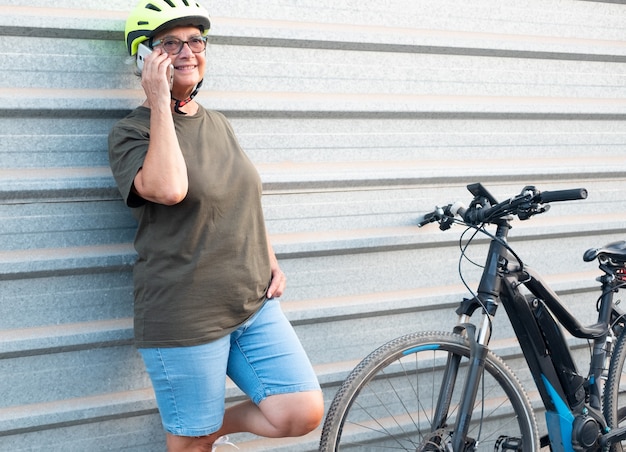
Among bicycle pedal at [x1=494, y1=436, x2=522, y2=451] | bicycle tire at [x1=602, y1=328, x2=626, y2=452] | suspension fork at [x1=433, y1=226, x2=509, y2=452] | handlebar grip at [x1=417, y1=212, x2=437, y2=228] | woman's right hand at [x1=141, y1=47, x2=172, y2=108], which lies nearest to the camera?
woman's right hand at [x1=141, y1=47, x2=172, y2=108]

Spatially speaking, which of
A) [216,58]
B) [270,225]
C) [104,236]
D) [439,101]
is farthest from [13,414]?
[439,101]

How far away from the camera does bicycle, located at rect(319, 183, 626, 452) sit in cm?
322

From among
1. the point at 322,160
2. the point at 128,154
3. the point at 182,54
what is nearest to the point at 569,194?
the point at 322,160

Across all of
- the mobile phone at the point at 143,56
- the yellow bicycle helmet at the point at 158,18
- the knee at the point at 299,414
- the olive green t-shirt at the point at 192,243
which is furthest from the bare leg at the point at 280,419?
the yellow bicycle helmet at the point at 158,18

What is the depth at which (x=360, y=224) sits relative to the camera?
12.3 feet

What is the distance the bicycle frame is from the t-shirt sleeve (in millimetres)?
1435

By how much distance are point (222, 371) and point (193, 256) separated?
45 cm

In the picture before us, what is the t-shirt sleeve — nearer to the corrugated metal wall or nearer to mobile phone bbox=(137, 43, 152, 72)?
mobile phone bbox=(137, 43, 152, 72)

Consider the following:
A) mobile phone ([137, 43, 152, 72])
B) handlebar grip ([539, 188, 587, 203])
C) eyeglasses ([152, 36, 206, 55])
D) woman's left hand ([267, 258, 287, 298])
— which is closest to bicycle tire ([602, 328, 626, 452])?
handlebar grip ([539, 188, 587, 203])

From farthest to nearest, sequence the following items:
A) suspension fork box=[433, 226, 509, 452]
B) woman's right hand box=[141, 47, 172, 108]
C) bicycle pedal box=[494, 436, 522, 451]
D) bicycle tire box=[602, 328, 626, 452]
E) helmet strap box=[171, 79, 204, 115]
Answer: bicycle tire box=[602, 328, 626, 452] < bicycle pedal box=[494, 436, 522, 451] < suspension fork box=[433, 226, 509, 452] < helmet strap box=[171, 79, 204, 115] < woman's right hand box=[141, 47, 172, 108]

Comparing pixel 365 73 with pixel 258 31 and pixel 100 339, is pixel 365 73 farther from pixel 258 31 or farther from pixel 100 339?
pixel 100 339

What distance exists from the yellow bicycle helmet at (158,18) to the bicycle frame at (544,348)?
1.48 metres

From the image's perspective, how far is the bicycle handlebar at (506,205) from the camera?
10.3ft

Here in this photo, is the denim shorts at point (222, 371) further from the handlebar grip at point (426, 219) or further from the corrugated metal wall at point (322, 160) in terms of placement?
the handlebar grip at point (426, 219)
